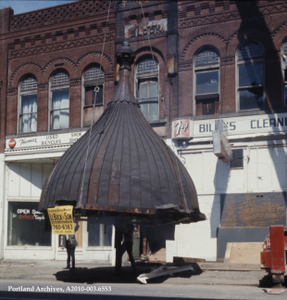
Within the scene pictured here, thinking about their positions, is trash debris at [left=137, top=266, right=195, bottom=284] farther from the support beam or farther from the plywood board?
the plywood board

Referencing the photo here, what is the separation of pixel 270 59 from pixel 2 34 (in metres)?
13.5

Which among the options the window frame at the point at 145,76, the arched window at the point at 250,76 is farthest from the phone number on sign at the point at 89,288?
the window frame at the point at 145,76

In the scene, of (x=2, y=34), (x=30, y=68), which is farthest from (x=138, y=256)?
(x=2, y=34)

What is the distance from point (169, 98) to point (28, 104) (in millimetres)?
7462

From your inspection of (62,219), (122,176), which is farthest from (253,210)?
(62,219)

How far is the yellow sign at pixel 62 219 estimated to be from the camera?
13098 millimetres

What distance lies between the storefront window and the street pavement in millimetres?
6719

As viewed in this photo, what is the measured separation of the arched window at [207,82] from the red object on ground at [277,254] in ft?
30.3

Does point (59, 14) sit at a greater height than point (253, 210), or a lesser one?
greater

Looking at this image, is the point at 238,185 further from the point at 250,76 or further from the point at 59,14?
the point at 59,14

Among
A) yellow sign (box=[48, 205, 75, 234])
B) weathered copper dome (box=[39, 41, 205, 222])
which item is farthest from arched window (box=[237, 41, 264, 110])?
yellow sign (box=[48, 205, 75, 234])

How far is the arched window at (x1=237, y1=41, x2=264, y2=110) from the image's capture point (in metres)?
20.1

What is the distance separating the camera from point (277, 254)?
12.1m

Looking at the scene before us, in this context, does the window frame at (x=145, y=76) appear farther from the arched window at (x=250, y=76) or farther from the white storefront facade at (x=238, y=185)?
the arched window at (x=250, y=76)
